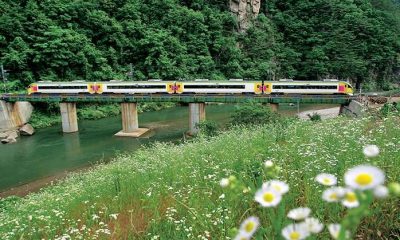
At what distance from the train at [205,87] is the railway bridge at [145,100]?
0.98 metres

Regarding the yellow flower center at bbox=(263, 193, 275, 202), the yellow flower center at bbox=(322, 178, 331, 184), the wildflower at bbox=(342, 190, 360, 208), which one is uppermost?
the wildflower at bbox=(342, 190, 360, 208)

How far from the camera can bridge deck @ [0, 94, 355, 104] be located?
28344 mm

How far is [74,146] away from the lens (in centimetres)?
2670

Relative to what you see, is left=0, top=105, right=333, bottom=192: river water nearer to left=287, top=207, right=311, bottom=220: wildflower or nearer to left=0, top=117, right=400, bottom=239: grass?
left=0, top=117, right=400, bottom=239: grass

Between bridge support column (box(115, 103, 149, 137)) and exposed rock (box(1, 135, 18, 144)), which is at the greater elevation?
bridge support column (box(115, 103, 149, 137))

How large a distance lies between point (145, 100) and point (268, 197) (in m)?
30.1

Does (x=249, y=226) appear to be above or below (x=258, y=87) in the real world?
above

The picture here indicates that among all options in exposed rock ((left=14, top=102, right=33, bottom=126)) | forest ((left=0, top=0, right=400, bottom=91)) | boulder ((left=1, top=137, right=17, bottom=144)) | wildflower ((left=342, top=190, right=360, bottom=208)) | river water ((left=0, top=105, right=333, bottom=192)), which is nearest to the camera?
wildflower ((left=342, top=190, right=360, bottom=208))

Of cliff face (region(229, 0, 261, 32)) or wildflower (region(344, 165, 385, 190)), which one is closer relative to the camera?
wildflower (region(344, 165, 385, 190))

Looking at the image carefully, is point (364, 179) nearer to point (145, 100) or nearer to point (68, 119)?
point (145, 100)

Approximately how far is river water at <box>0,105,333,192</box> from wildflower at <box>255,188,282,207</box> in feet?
51.1

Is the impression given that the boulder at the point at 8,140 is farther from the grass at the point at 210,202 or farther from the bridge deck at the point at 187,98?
the grass at the point at 210,202

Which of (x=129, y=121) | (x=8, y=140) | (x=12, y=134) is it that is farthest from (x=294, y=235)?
(x=12, y=134)

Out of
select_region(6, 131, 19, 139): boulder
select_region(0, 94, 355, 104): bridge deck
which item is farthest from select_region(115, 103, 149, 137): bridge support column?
select_region(6, 131, 19, 139): boulder
